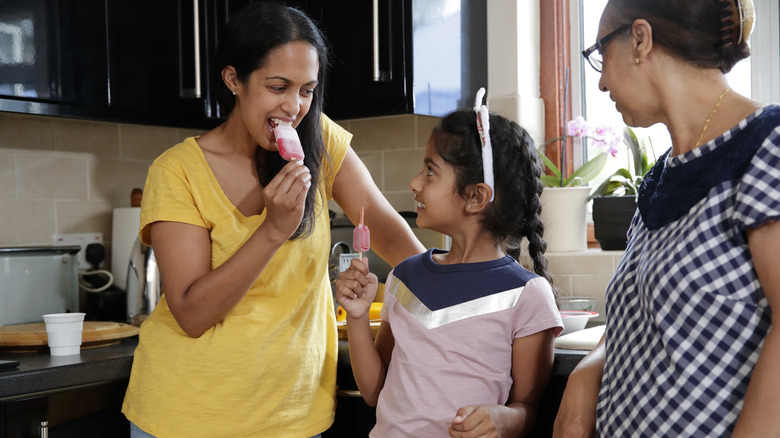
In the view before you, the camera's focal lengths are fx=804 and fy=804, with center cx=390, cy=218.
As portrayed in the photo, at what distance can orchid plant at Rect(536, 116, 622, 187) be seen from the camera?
7.16 feet

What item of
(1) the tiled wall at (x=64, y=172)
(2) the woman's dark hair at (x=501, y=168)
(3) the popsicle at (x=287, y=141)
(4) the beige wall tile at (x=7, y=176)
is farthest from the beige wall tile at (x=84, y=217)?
(2) the woman's dark hair at (x=501, y=168)

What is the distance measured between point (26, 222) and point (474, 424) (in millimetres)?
1643

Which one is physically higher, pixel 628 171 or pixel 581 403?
pixel 628 171

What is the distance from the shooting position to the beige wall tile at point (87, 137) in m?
2.39

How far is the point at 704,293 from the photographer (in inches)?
34.9

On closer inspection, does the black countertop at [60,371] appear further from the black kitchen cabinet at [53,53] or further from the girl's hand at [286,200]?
the black kitchen cabinet at [53,53]

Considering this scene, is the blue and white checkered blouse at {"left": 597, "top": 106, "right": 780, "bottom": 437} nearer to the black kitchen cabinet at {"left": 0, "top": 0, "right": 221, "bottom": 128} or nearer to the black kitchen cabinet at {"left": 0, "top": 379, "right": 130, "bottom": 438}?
the black kitchen cabinet at {"left": 0, "top": 379, "right": 130, "bottom": 438}

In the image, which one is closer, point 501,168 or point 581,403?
point 581,403

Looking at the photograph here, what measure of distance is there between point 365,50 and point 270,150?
85 centimetres

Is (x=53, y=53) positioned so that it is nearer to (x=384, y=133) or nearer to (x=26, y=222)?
(x=26, y=222)

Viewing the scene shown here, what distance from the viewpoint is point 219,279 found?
1.34 metres

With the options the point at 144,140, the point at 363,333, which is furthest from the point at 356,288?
the point at 144,140

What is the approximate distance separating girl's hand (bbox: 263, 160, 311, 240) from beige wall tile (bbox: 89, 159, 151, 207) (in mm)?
1339

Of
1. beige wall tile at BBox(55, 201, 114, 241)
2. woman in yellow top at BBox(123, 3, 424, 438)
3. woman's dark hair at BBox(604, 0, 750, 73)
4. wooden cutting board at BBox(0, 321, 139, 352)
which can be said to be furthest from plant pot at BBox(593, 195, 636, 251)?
beige wall tile at BBox(55, 201, 114, 241)
